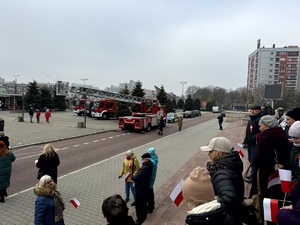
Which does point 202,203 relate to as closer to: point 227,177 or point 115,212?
point 227,177

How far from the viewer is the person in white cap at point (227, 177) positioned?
92.0 inches

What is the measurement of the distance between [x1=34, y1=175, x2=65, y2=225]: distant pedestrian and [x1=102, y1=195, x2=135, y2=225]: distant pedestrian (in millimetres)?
1845

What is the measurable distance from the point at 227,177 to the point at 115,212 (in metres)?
1.22

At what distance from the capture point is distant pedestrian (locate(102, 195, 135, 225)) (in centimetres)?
243

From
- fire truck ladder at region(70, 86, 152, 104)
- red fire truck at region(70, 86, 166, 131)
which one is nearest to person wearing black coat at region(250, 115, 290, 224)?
red fire truck at region(70, 86, 166, 131)

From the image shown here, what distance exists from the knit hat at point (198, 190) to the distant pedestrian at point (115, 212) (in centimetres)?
71

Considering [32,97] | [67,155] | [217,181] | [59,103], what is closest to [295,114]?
[217,181]

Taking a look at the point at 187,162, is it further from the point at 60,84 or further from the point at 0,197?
the point at 60,84

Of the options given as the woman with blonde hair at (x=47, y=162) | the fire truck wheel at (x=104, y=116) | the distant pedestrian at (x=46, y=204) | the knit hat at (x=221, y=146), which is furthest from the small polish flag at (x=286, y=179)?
the fire truck wheel at (x=104, y=116)

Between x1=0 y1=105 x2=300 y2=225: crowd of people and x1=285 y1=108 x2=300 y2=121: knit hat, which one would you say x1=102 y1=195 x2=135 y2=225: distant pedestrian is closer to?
x1=0 y1=105 x2=300 y2=225: crowd of people

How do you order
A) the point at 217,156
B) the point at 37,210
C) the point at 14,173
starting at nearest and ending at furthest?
1. the point at 217,156
2. the point at 37,210
3. the point at 14,173

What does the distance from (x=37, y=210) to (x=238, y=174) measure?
9.98ft

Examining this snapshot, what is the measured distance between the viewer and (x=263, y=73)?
98000 millimetres

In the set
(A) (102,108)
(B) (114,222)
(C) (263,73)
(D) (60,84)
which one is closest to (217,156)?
(B) (114,222)
